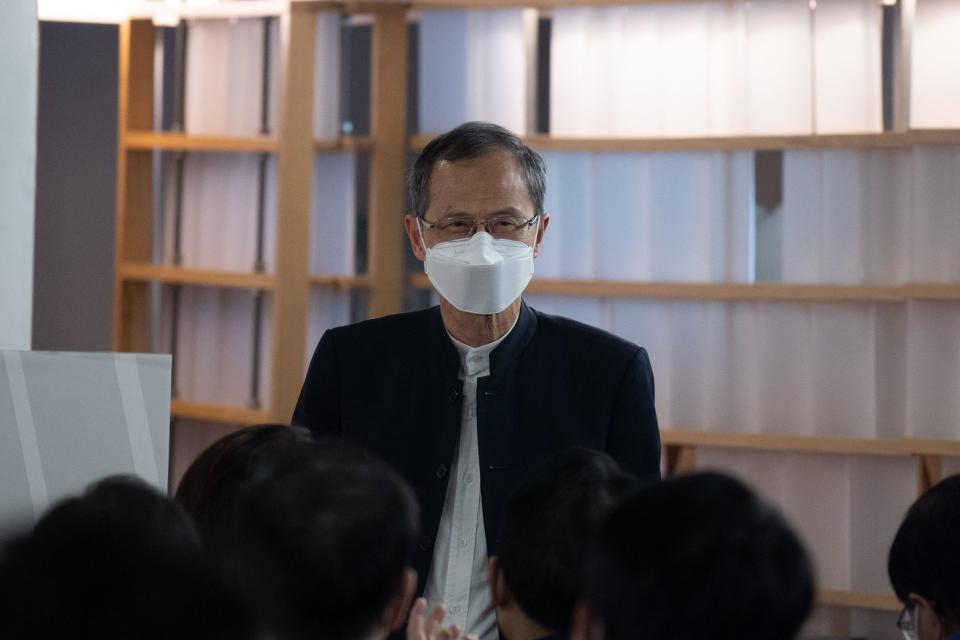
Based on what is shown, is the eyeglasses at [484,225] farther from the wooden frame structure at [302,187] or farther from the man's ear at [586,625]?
the wooden frame structure at [302,187]

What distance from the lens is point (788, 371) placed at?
10.7 feet

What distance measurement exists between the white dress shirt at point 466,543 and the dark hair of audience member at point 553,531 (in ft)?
1.29

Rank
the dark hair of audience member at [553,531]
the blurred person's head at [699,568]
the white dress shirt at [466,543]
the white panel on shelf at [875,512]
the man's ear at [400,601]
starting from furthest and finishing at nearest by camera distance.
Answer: the white panel on shelf at [875,512], the white dress shirt at [466,543], the dark hair of audience member at [553,531], the man's ear at [400,601], the blurred person's head at [699,568]

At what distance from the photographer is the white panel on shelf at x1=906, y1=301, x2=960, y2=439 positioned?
10.3ft

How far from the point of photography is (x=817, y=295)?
10.5 feet

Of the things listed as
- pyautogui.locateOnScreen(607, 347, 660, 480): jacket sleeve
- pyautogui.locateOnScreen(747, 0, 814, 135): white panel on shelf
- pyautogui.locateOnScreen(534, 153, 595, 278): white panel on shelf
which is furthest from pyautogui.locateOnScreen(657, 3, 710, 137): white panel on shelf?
pyautogui.locateOnScreen(607, 347, 660, 480): jacket sleeve

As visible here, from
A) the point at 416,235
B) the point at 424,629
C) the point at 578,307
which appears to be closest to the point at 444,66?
the point at 578,307

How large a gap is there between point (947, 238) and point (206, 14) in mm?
2184

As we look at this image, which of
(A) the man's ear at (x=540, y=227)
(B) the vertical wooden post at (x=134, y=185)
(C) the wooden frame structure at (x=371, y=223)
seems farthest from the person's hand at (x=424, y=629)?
(B) the vertical wooden post at (x=134, y=185)

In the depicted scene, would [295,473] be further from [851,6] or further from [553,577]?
[851,6]

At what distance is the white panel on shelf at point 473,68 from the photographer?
346cm

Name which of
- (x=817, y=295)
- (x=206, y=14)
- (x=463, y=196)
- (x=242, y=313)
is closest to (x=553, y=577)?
(x=463, y=196)

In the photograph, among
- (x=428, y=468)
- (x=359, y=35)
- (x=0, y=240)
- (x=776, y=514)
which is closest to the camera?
(x=776, y=514)

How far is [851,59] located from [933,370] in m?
0.82
